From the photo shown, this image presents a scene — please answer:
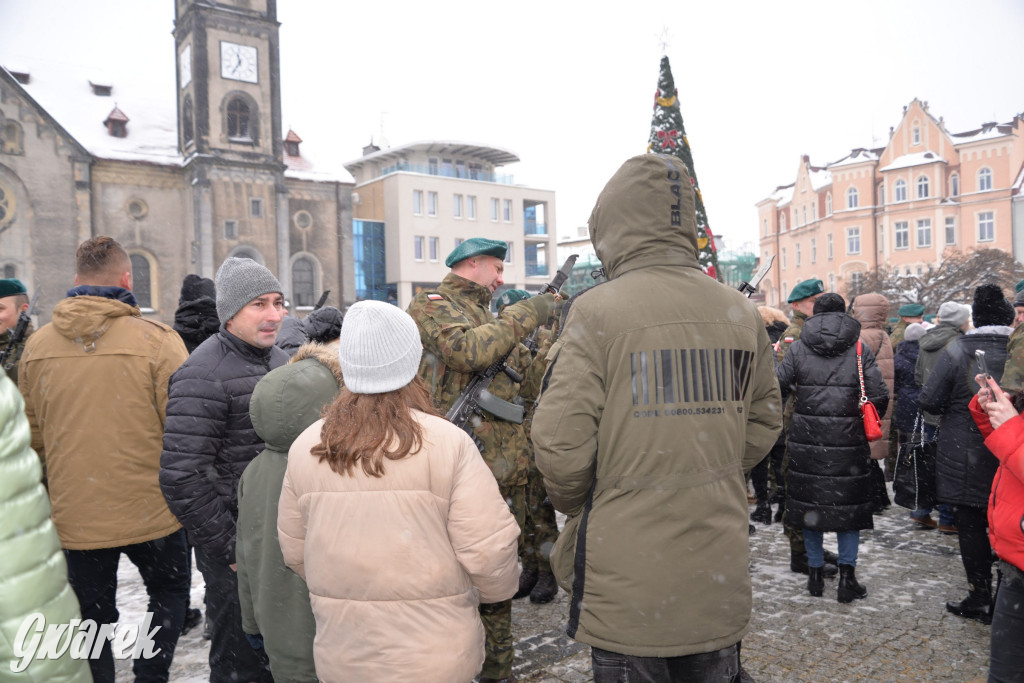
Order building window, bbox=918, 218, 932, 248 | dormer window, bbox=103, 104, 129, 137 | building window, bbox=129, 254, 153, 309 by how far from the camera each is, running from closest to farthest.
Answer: building window, bbox=129, 254, 153, 309, dormer window, bbox=103, 104, 129, 137, building window, bbox=918, 218, 932, 248

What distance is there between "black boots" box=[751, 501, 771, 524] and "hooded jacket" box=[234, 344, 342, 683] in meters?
5.16

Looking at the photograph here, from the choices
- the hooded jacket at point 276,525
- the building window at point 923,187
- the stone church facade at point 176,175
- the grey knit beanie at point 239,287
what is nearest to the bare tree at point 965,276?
the building window at point 923,187

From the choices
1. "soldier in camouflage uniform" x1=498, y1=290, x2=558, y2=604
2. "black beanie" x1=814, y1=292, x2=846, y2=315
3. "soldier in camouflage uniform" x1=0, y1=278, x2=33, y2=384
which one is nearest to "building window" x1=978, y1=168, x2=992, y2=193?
"black beanie" x1=814, y1=292, x2=846, y2=315

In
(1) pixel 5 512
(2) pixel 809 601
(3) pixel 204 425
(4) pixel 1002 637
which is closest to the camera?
(1) pixel 5 512

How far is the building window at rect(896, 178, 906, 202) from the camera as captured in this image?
49062mm

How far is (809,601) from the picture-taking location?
4734 millimetres

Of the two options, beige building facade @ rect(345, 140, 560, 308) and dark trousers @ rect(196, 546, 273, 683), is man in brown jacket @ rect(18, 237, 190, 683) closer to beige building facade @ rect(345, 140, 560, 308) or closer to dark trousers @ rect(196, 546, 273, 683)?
dark trousers @ rect(196, 546, 273, 683)

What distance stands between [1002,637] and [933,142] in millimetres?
55025

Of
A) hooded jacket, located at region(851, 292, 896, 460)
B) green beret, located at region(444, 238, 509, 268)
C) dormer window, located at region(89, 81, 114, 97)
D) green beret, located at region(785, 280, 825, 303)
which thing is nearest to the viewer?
green beret, located at region(444, 238, 509, 268)

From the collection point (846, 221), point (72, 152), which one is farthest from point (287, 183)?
point (846, 221)

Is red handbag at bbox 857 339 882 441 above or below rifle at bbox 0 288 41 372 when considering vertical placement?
below

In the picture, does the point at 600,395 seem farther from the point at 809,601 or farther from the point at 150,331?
the point at 809,601

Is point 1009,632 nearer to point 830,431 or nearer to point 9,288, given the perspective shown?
Result: point 830,431

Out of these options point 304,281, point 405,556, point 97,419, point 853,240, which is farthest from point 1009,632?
point 853,240
